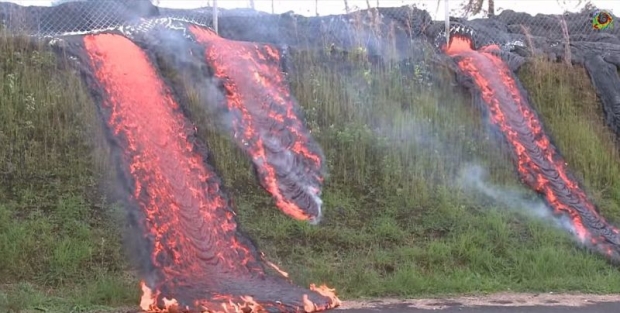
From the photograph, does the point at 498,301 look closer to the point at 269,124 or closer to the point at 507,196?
the point at 507,196

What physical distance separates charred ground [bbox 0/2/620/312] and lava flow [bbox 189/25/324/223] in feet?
0.55

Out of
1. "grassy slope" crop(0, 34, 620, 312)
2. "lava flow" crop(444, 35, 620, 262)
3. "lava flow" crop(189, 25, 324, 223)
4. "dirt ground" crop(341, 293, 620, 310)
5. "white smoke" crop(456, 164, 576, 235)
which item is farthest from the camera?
"white smoke" crop(456, 164, 576, 235)

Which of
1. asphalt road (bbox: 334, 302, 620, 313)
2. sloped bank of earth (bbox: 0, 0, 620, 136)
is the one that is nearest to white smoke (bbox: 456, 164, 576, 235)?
sloped bank of earth (bbox: 0, 0, 620, 136)

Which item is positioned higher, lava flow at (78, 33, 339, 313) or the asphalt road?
lava flow at (78, 33, 339, 313)

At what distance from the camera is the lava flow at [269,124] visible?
836 cm

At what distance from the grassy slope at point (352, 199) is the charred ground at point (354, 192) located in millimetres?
16

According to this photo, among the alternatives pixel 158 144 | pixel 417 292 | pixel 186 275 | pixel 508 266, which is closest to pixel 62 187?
pixel 158 144

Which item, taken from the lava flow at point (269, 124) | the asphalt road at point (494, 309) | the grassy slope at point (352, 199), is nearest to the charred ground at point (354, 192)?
the grassy slope at point (352, 199)

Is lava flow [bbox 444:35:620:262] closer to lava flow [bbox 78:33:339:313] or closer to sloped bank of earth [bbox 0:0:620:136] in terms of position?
sloped bank of earth [bbox 0:0:620:136]

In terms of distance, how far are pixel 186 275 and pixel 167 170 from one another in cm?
131

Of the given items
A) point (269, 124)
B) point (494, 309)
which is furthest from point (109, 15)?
point (494, 309)

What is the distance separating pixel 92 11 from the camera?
9.59m

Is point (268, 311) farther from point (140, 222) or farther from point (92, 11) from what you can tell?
point (92, 11)

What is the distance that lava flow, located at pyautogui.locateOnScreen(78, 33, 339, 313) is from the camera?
6324mm
